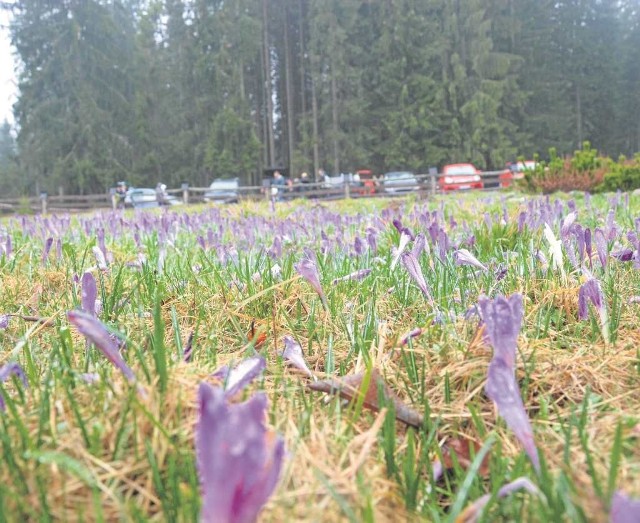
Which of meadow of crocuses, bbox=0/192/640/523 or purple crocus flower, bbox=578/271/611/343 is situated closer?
meadow of crocuses, bbox=0/192/640/523

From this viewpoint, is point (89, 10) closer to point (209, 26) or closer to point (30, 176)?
point (209, 26)

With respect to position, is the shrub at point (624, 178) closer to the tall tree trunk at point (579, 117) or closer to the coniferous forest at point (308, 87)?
the coniferous forest at point (308, 87)

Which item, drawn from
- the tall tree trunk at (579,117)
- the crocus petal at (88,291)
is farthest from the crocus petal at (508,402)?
the tall tree trunk at (579,117)

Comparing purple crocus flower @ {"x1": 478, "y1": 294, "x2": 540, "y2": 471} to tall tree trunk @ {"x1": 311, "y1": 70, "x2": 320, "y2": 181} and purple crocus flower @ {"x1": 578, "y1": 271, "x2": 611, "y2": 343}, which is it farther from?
tall tree trunk @ {"x1": 311, "y1": 70, "x2": 320, "y2": 181}

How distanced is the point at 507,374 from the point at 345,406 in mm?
463

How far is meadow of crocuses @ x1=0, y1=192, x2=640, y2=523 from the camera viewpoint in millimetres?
694

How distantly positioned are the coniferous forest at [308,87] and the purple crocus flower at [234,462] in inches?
1579

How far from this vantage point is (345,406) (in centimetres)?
121

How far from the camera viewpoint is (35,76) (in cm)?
4016

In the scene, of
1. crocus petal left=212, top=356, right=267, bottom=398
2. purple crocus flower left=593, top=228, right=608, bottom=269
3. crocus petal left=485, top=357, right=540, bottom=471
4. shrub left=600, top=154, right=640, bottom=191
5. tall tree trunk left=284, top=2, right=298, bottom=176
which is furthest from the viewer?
tall tree trunk left=284, top=2, right=298, bottom=176

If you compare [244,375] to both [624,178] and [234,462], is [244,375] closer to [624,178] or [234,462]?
[234,462]

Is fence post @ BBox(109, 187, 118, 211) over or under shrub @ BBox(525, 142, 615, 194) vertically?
under

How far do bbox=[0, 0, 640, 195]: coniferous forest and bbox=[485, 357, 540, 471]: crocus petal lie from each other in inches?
1567

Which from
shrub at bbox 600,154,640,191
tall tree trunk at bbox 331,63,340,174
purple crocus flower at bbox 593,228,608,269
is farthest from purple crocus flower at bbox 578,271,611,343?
tall tree trunk at bbox 331,63,340,174
